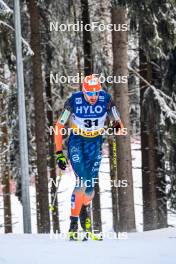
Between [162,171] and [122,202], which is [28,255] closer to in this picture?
[122,202]

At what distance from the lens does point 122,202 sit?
450 inches

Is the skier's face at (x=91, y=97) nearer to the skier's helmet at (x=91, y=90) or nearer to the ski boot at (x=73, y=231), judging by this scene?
the skier's helmet at (x=91, y=90)

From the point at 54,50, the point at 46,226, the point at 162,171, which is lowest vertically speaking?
the point at 46,226

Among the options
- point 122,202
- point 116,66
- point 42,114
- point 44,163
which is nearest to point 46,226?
point 44,163

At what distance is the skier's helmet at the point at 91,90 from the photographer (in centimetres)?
727

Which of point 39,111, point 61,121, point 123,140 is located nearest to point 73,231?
point 61,121

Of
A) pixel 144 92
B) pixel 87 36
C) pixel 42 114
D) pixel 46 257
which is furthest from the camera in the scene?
pixel 87 36

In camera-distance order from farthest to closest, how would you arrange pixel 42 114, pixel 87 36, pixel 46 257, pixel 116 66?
1. pixel 87 36
2. pixel 42 114
3. pixel 116 66
4. pixel 46 257

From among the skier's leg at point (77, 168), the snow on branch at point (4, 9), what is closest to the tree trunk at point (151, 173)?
the snow on branch at point (4, 9)

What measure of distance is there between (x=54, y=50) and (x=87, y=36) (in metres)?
1.29

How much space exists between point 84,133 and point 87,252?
6.85ft

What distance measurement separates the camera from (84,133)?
290 inches

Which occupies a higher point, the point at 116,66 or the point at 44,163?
the point at 116,66

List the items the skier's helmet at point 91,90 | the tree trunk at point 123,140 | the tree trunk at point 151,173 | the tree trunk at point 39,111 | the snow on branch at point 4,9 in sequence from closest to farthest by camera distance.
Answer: the skier's helmet at point 91,90
the snow on branch at point 4,9
the tree trunk at point 123,140
the tree trunk at point 39,111
the tree trunk at point 151,173
